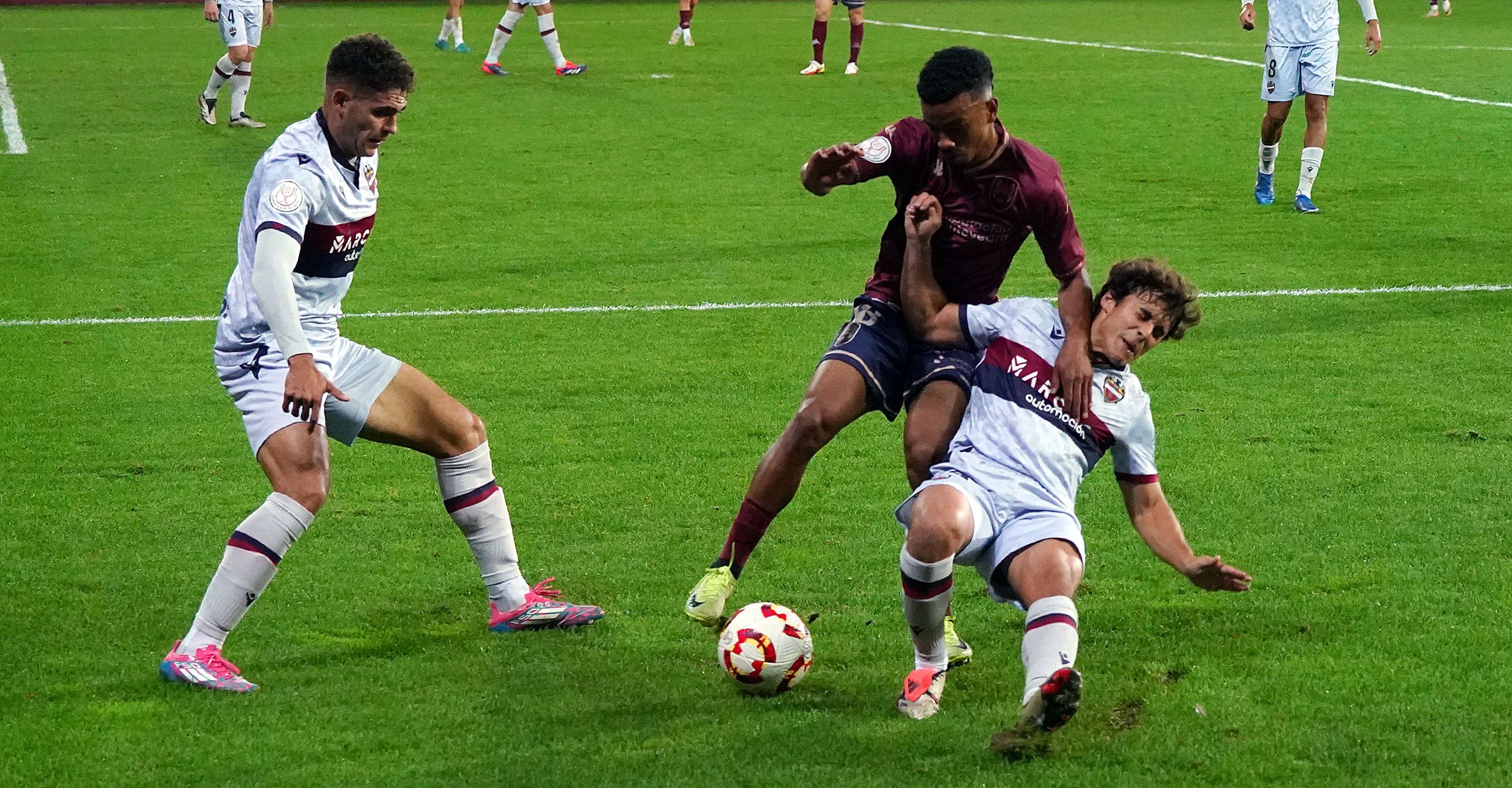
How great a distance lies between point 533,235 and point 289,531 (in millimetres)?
7026

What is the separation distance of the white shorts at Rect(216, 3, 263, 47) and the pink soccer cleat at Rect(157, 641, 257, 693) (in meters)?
11.7

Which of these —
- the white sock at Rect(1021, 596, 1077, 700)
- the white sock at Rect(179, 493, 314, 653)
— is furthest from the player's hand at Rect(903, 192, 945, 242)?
the white sock at Rect(179, 493, 314, 653)

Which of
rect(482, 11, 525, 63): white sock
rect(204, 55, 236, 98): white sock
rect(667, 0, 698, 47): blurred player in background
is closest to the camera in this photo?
rect(204, 55, 236, 98): white sock

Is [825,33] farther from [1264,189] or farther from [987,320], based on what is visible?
[987,320]

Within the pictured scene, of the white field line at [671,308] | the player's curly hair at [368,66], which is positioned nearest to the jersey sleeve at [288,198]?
the player's curly hair at [368,66]

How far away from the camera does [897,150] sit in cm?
477

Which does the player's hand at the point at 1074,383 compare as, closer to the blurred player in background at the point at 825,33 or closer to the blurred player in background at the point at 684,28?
the blurred player in background at the point at 825,33

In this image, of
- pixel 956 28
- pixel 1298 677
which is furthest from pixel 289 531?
pixel 956 28

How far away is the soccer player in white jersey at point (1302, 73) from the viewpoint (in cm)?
1154

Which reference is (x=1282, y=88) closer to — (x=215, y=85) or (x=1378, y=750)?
(x=1378, y=750)

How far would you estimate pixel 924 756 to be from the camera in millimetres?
3943

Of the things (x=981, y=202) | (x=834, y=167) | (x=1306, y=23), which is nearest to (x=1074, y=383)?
(x=981, y=202)

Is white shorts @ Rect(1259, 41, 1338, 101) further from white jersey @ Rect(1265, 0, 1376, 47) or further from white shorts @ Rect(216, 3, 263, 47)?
white shorts @ Rect(216, 3, 263, 47)

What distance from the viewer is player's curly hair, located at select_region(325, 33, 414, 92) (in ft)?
14.6
